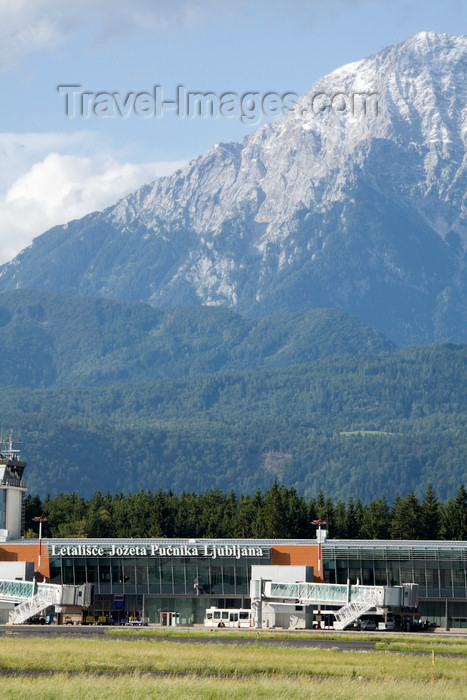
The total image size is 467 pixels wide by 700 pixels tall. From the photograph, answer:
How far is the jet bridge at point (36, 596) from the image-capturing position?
15988cm

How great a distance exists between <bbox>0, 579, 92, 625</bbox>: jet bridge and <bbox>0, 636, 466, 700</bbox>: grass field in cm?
4441

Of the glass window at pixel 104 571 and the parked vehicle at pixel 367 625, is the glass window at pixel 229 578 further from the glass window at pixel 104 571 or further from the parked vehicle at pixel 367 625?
the parked vehicle at pixel 367 625

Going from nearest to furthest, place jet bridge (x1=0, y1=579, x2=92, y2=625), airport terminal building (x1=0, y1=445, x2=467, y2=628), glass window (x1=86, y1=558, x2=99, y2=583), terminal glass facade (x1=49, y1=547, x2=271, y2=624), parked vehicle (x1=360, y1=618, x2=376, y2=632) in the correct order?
parked vehicle (x1=360, y1=618, x2=376, y2=632), jet bridge (x1=0, y1=579, x2=92, y2=625), airport terminal building (x1=0, y1=445, x2=467, y2=628), terminal glass facade (x1=49, y1=547, x2=271, y2=624), glass window (x1=86, y1=558, x2=99, y2=583)

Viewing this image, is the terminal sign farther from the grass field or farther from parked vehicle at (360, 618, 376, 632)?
the grass field

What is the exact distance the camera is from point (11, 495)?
194 meters

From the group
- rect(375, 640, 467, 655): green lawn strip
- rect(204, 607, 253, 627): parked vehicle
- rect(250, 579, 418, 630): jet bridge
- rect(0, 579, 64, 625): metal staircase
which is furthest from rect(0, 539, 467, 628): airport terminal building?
rect(375, 640, 467, 655): green lawn strip

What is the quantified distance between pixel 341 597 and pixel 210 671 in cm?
6993

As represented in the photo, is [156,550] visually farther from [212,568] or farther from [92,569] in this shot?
[92,569]

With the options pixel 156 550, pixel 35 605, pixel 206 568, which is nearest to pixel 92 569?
pixel 156 550

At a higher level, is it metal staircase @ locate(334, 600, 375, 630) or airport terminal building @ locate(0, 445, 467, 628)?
airport terminal building @ locate(0, 445, 467, 628)

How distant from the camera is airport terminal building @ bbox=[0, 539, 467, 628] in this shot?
573ft

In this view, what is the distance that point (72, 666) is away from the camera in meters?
88.9

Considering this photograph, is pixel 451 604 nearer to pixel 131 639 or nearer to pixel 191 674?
pixel 131 639

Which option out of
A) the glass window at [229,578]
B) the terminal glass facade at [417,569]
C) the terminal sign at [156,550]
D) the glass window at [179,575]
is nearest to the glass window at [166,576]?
the glass window at [179,575]
